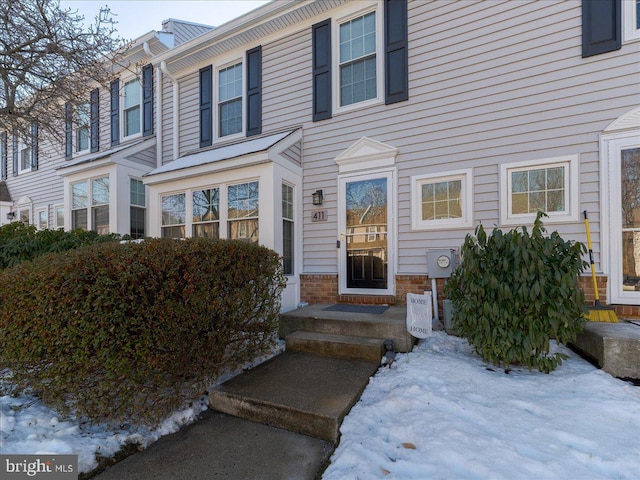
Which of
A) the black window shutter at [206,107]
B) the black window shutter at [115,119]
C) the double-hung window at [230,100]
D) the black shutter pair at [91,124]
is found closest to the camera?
the black shutter pair at [91,124]

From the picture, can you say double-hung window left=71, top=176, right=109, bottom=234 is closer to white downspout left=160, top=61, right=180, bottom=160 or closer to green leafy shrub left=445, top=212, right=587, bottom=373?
white downspout left=160, top=61, right=180, bottom=160

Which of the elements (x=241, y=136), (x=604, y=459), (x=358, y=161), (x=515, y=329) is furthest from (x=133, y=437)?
(x=241, y=136)

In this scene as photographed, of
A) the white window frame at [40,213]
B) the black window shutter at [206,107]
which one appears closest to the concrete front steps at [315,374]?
the black window shutter at [206,107]

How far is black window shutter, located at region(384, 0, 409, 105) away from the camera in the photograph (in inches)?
193

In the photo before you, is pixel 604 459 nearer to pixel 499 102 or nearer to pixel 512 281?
pixel 512 281

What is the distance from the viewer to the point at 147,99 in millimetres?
7582

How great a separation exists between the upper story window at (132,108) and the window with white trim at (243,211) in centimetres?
457

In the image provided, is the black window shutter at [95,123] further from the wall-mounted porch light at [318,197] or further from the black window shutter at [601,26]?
the black window shutter at [601,26]

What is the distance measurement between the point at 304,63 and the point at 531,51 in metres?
3.65

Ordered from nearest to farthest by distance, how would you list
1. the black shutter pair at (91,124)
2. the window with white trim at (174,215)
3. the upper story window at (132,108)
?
1. the black shutter pair at (91,124)
2. the window with white trim at (174,215)
3. the upper story window at (132,108)

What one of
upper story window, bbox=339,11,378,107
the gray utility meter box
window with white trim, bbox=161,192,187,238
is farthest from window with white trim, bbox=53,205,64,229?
the gray utility meter box

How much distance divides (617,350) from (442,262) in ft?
6.72

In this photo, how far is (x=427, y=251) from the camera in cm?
469

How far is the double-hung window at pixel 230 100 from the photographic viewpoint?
6480 mm
